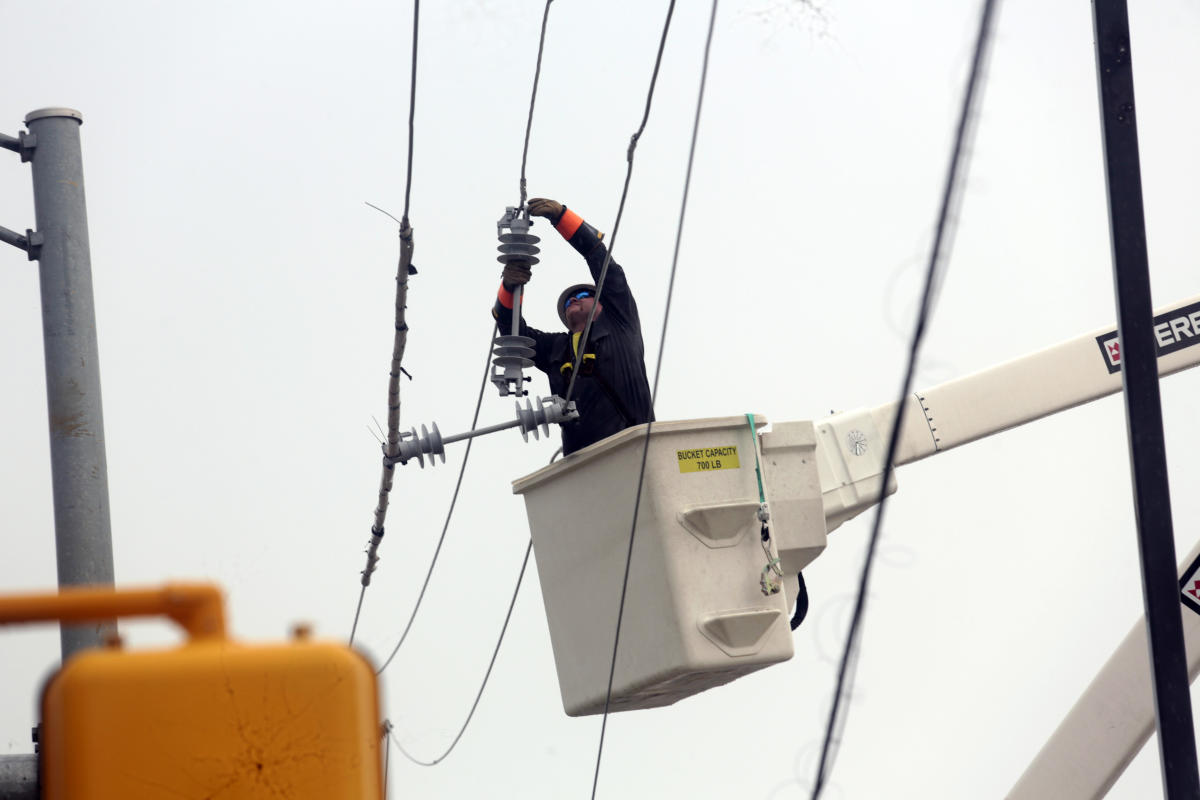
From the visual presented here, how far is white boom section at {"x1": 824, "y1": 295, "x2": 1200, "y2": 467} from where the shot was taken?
521 cm

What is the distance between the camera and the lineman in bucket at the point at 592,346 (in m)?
4.62

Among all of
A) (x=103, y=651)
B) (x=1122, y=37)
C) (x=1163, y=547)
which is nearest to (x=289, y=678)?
(x=103, y=651)

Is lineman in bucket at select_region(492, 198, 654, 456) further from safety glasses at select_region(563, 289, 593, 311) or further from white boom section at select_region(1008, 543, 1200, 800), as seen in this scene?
white boom section at select_region(1008, 543, 1200, 800)

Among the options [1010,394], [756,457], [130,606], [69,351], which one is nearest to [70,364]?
[69,351]

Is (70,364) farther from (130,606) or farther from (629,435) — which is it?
(130,606)

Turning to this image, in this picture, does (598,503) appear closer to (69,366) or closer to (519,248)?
(519,248)

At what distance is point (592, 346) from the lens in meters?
4.77

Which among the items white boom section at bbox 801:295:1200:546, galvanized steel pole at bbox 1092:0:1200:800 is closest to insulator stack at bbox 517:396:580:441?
white boom section at bbox 801:295:1200:546

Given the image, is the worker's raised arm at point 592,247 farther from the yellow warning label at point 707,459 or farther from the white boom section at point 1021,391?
the white boom section at point 1021,391

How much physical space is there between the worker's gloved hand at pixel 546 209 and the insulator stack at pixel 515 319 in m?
0.17

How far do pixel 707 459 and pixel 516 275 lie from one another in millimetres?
934

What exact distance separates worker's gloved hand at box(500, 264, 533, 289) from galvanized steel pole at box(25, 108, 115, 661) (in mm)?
1309

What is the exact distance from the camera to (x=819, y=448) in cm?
489

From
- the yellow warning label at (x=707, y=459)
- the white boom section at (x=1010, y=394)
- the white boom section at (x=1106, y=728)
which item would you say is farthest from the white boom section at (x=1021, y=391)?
the yellow warning label at (x=707, y=459)
